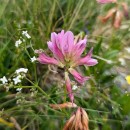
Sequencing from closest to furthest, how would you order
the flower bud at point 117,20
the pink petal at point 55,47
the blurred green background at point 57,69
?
the pink petal at point 55,47 → the blurred green background at point 57,69 → the flower bud at point 117,20

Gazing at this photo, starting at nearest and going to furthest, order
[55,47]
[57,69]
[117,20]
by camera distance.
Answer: [55,47] < [117,20] < [57,69]

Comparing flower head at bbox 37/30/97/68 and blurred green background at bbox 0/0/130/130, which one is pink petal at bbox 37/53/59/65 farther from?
blurred green background at bbox 0/0/130/130

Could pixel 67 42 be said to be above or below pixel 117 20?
below

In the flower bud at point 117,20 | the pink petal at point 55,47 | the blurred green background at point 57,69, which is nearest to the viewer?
the pink petal at point 55,47

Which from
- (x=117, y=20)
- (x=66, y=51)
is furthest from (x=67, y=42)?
(x=117, y=20)

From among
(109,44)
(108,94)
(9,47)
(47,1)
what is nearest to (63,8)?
(47,1)

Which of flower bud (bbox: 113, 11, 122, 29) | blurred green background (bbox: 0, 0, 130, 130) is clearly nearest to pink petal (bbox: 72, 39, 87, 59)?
blurred green background (bbox: 0, 0, 130, 130)

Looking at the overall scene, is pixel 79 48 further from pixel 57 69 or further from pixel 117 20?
pixel 57 69

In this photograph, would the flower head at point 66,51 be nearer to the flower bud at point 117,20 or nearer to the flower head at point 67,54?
the flower head at point 67,54

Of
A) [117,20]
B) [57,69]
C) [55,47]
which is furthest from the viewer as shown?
[57,69]

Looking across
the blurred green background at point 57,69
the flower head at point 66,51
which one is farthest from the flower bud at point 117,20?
the flower head at point 66,51

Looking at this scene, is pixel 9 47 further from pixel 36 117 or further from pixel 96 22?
pixel 96 22
